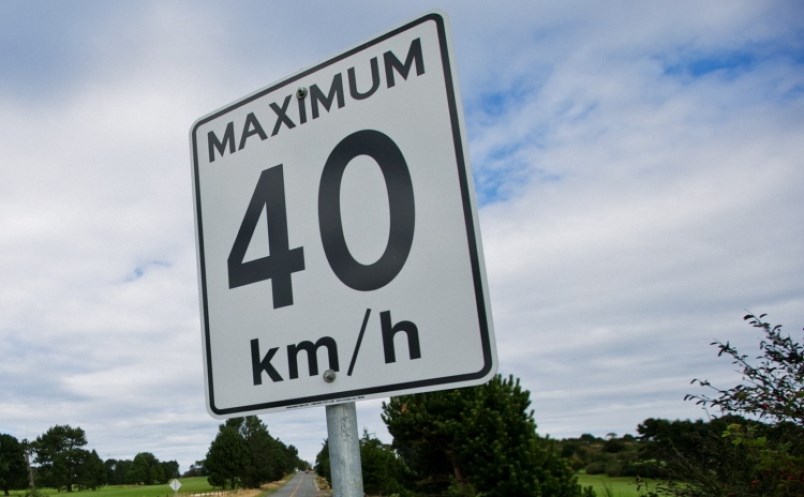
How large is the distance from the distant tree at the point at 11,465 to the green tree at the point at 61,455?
29.4ft

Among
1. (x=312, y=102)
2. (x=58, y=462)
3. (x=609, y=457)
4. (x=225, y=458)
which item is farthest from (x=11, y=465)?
(x=312, y=102)

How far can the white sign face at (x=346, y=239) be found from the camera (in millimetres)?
1595

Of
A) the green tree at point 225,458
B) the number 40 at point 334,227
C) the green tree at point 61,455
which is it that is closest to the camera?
the number 40 at point 334,227

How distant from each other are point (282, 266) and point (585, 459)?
1330 cm

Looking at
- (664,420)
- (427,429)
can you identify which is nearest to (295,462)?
(427,429)

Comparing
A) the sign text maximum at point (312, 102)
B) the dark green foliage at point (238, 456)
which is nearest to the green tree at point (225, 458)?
the dark green foliage at point (238, 456)

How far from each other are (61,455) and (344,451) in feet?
434

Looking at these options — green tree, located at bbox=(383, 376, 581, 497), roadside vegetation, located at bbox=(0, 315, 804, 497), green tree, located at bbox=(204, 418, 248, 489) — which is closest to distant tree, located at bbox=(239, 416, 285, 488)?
green tree, located at bbox=(204, 418, 248, 489)

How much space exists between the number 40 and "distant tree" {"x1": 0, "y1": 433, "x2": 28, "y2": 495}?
115896 mm

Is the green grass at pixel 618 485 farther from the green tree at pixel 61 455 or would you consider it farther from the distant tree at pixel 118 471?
the distant tree at pixel 118 471

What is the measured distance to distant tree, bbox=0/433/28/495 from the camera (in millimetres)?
96188

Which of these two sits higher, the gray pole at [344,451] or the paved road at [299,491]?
the gray pole at [344,451]

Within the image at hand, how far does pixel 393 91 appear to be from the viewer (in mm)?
1841

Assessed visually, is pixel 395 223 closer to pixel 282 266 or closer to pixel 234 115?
Answer: pixel 282 266
